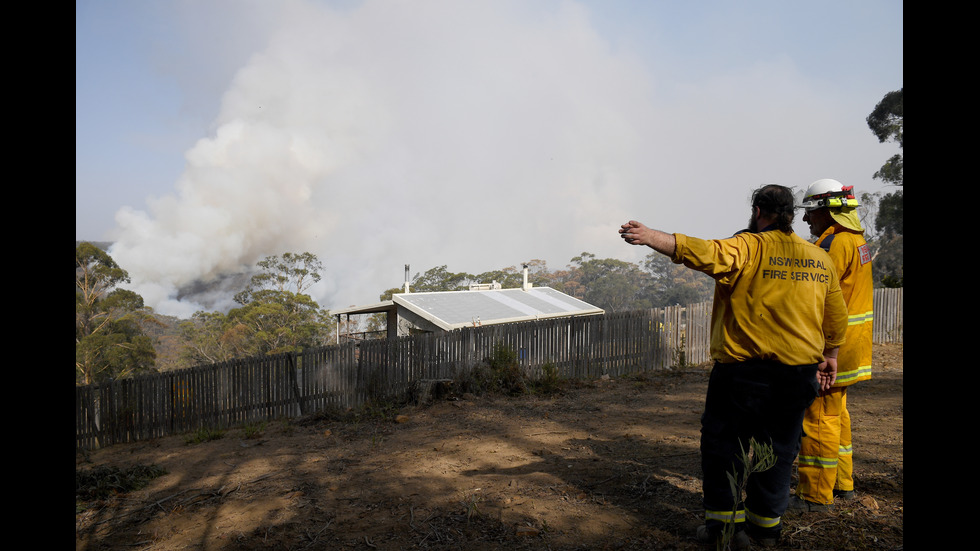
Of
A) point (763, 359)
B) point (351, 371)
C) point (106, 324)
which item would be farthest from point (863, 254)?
point (106, 324)

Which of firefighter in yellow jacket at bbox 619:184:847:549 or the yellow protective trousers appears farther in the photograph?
the yellow protective trousers

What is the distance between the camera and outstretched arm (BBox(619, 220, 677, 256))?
8.38ft

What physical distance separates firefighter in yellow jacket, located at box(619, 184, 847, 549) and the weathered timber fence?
18.7 feet

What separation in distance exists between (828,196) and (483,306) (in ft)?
57.1

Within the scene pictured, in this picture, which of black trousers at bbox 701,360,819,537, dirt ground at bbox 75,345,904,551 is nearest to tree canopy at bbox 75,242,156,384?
dirt ground at bbox 75,345,904,551

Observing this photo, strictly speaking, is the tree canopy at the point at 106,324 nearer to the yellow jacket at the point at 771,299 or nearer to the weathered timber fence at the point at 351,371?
the weathered timber fence at the point at 351,371

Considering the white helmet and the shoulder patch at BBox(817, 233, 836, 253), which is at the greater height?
the white helmet

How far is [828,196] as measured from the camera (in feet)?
11.4

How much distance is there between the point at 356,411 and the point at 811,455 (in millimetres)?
5919

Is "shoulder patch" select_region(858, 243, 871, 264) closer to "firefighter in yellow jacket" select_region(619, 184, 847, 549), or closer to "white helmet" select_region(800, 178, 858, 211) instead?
"white helmet" select_region(800, 178, 858, 211)

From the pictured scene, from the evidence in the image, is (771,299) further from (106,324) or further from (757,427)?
(106,324)

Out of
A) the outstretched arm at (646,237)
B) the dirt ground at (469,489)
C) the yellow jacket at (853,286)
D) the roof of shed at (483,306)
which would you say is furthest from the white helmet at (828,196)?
the roof of shed at (483,306)
